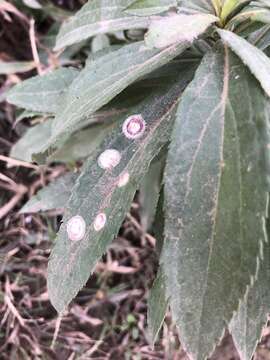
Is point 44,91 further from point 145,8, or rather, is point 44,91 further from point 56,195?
point 145,8

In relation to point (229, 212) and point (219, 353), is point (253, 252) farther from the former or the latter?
point (219, 353)

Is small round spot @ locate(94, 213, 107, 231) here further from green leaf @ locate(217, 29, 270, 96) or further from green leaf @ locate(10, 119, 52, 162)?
green leaf @ locate(10, 119, 52, 162)

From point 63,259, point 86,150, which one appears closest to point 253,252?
point 63,259

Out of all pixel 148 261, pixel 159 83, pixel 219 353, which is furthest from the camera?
pixel 148 261

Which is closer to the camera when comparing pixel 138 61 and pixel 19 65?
pixel 138 61

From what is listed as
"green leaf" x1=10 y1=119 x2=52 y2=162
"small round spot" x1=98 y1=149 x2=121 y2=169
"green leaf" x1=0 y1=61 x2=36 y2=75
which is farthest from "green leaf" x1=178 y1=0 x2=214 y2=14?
"green leaf" x1=0 y1=61 x2=36 y2=75

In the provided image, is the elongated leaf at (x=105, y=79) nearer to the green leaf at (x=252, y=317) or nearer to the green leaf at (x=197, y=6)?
the green leaf at (x=197, y=6)

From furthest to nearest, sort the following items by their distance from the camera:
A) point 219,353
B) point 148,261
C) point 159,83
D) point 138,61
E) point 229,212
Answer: point 148,261 < point 219,353 < point 159,83 < point 138,61 < point 229,212
